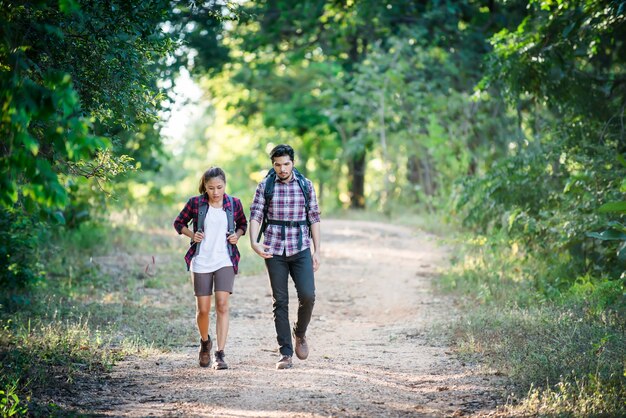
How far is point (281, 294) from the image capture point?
6680 millimetres

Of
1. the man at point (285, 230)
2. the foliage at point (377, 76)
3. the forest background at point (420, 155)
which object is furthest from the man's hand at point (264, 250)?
the foliage at point (377, 76)

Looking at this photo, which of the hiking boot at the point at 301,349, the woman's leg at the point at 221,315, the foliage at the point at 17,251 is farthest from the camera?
the foliage at the point at 17,251

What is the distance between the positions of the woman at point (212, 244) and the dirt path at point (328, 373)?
65 cm

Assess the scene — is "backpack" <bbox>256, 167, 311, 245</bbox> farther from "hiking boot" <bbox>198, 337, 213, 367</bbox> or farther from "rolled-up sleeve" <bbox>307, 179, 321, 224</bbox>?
"hiking boot" <bbox>198, 337, 213, 367</bbox>

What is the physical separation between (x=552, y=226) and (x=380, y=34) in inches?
476

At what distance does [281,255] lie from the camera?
6.64 m

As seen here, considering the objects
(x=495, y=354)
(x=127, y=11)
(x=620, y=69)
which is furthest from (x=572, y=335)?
(x=620, y=69)

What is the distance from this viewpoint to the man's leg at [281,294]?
263 inches

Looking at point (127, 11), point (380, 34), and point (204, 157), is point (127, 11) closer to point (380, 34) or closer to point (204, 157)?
point (380, 34)

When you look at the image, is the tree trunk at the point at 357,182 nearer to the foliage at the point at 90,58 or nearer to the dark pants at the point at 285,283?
the foliage at the point at 90,58

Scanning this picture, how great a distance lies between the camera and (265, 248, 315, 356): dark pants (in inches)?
263

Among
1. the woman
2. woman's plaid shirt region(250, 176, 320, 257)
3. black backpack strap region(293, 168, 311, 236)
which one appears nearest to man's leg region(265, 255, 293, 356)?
woman's plaid shirt region(250, 176, 320, 257)

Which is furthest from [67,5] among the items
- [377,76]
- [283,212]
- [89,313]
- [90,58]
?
[377,76]

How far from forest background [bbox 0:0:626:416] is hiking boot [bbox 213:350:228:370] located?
103 centimetres
